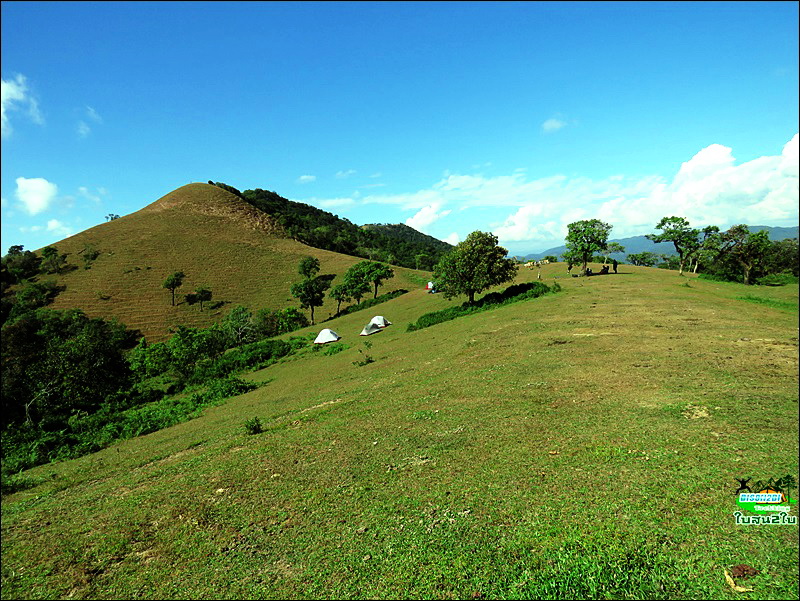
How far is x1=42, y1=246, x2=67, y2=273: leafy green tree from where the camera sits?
86750 millimetres

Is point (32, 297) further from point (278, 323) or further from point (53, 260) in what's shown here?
point (278, 323)

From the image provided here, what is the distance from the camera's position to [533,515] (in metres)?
6.36

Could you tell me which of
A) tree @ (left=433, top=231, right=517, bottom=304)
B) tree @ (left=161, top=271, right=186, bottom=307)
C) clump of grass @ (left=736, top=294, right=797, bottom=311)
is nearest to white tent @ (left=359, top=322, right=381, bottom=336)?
tree @ (left=433, top=231, right=517, bottom=304)

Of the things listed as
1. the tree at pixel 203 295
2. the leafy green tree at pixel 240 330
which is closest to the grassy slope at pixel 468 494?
the leafy green tree at pixel 240 330

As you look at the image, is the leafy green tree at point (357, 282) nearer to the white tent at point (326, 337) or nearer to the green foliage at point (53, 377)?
the white tent at point (326, 337)

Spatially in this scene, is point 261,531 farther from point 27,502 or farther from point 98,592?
point 27,502

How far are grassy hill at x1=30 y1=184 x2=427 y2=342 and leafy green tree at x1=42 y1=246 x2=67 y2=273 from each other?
2337 mm

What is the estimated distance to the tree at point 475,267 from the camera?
1532 inches

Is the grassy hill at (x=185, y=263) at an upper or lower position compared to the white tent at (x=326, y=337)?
upper

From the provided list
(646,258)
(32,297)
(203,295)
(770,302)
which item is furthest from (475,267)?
(646,258)

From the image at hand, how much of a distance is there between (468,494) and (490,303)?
105 ft

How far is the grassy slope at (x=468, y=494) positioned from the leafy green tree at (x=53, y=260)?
101 m

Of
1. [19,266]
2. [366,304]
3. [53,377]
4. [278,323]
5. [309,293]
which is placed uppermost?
[19,266]

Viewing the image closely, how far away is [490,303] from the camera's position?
1497 inches
